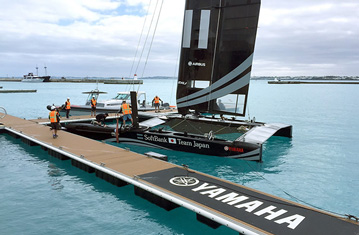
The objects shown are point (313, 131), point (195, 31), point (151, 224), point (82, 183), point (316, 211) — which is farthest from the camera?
point (313, 131)

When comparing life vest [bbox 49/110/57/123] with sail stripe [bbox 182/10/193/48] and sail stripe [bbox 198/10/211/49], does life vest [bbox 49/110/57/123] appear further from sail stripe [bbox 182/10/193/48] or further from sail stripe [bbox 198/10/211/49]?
sail stripe [bbox 198/10/211/49]

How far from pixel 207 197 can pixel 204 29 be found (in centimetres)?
929

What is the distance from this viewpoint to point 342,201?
8.76m

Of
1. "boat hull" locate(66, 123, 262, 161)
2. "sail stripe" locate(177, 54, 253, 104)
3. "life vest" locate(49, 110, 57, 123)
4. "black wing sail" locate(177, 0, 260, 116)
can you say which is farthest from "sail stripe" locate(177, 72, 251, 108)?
"life vest" locate(49, 110, 57, 123)

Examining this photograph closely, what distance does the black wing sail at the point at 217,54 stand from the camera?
506 inches

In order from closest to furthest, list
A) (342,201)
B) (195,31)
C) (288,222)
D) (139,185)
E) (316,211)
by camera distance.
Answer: (288,222) → (316,211) → (139,185) → (342,201) → (195,31)

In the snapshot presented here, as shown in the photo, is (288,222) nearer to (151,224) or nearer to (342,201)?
(151,224)

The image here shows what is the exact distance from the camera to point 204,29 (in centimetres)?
Answer: 1373

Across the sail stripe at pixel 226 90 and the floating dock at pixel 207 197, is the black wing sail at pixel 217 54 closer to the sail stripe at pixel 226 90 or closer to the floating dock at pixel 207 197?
the sail stripe at pixel 226 90

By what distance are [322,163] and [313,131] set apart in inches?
389

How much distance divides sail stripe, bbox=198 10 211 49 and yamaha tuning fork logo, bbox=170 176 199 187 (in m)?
7.69

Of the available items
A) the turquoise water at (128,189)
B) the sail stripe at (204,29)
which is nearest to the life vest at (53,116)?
the turquoise water at (128,189)

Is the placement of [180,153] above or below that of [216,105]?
below

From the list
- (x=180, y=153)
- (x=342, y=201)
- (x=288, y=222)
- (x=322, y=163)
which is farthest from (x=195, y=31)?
(x=288, y=222)
